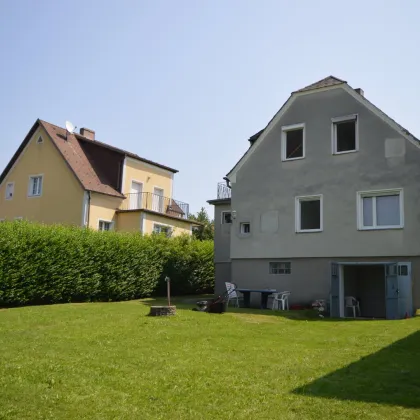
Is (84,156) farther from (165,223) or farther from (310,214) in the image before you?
(310,214)

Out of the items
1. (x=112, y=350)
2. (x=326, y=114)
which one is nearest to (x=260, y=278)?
(x=326, y=114)

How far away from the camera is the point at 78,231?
21453mm

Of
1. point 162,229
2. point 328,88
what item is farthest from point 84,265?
point 328,88

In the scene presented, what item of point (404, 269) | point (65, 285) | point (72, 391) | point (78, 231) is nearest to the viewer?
point (72, 391)

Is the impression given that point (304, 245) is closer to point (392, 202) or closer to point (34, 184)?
point (392, 202)

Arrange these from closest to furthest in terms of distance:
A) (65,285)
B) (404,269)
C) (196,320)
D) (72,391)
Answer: (72,391) < (196,320) < (404,269) < (65,285)

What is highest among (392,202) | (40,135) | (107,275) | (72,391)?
(40,135)

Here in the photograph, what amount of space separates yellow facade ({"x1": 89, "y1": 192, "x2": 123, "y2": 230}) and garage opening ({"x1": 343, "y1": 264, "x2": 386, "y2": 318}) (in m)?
15.6

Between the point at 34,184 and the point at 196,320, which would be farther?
the point at 34,184

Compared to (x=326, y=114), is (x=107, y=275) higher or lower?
lower

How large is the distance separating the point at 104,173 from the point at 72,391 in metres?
26.3

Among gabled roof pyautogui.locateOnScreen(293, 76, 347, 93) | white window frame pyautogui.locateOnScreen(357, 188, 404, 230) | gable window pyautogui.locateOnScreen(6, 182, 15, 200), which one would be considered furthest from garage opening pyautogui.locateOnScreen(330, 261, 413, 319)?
gable window pyautogui.locateOnScreen(6, 182, 15, 200)

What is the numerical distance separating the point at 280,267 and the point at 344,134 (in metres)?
6.03

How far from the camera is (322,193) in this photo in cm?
1988
